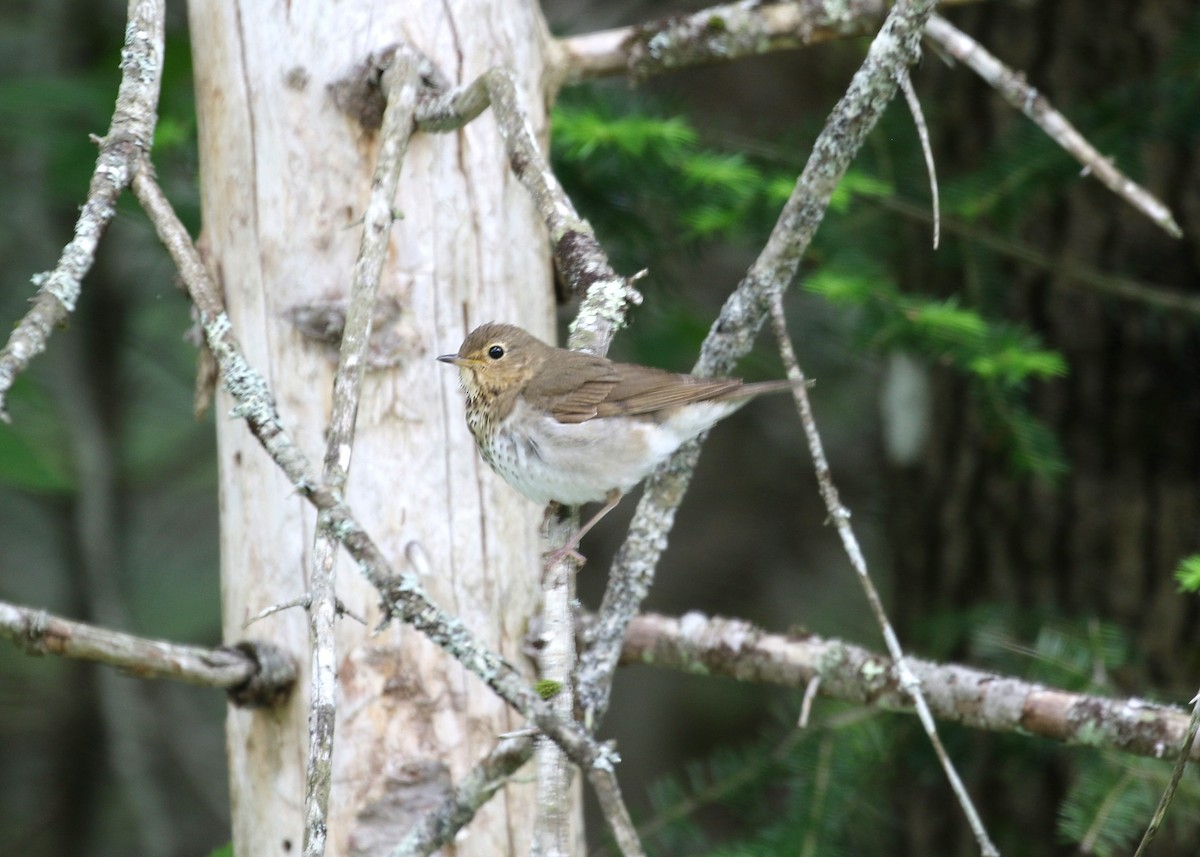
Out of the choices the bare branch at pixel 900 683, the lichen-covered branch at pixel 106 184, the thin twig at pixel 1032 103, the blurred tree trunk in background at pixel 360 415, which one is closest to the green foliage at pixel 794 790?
the bare branch at pixel 900 683

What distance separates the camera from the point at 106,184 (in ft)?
8.42

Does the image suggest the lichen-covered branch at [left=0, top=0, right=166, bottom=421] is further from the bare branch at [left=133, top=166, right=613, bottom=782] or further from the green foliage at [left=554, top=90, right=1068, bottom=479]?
the green foliage at [left=554, top=90, right=1068, bottom=479]

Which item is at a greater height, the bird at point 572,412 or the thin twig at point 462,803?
the bird at point 572,412

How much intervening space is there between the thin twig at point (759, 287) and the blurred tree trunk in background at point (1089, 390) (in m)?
2.09

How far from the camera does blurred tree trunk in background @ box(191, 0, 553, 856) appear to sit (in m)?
3.13

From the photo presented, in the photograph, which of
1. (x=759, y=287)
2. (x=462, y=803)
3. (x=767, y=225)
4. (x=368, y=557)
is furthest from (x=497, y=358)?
(x=767, y=225)

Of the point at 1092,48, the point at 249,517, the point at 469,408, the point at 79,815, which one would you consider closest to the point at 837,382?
the point at 1092,48

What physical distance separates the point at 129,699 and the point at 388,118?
4.53 metres

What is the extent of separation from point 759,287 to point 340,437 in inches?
43.1

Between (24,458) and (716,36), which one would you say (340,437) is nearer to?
(716,36)

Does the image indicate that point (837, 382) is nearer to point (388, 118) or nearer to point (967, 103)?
point (967, 103)

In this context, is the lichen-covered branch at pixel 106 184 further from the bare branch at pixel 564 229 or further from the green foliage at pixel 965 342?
the green foliage at pixel 965 342

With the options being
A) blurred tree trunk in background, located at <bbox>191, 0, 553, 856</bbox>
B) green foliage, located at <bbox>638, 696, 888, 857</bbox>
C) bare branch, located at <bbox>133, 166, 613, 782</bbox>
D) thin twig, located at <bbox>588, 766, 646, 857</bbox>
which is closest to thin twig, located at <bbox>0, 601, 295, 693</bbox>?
blurred tree trunk in background, located at <bbox>191, 0, 553, 856</bbox>

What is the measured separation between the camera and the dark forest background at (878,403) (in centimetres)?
434
